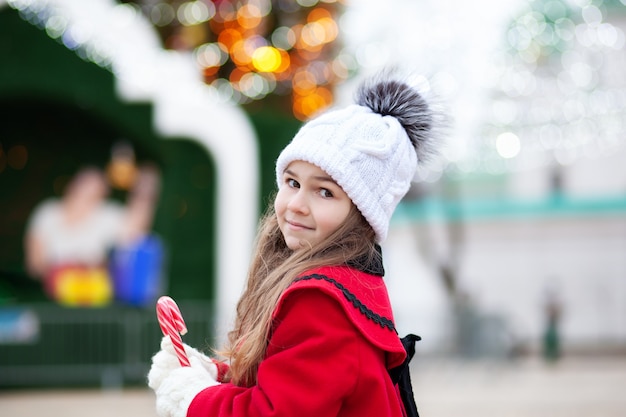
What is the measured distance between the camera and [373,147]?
7.82ft

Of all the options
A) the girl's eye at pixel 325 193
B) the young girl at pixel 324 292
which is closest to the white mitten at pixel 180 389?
the young girl at pixel 324 292

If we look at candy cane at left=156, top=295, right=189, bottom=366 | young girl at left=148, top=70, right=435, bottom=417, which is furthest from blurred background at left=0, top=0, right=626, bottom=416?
candy cane at left=156, top=295, right=189, bottom=366

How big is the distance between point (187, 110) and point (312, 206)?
8.24 meters

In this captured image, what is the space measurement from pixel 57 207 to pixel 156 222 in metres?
1.20

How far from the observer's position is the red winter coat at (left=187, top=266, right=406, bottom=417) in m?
2.07

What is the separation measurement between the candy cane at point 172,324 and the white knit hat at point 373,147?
49 centimetres

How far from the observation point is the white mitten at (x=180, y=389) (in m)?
2.25

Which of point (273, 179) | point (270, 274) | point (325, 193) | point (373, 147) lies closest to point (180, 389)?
point (270, 274)

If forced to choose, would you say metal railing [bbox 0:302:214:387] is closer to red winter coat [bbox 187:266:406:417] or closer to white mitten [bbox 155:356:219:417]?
white mitten [bbox 155:356:219:417]

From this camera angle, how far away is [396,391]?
2.43 m

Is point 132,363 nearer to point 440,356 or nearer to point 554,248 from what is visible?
point 440,356

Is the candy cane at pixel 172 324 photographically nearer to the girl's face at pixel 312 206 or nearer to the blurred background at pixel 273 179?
the girl's face at pixel 312 206

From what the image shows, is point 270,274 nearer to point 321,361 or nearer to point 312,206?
point 312,206

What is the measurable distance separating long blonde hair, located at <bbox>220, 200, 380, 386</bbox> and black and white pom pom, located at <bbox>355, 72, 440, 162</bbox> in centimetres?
33
